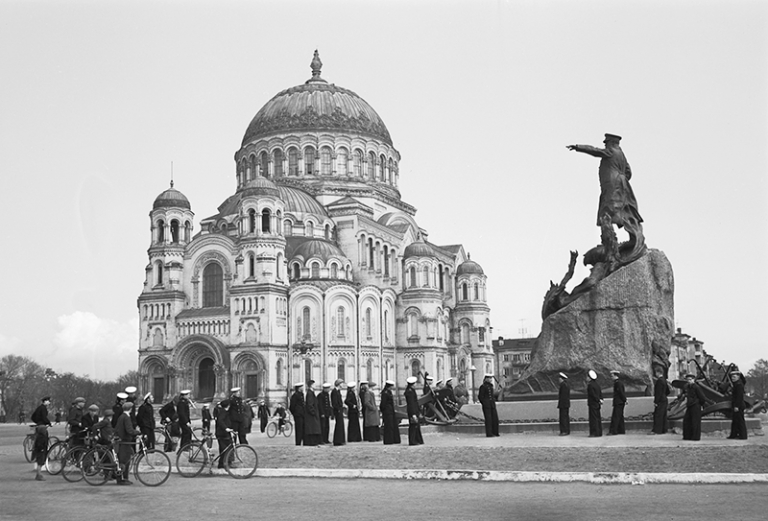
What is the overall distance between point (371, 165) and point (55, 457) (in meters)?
55.4

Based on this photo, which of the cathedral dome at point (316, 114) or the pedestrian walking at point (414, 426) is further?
the cathedral dome at point (316, 114)

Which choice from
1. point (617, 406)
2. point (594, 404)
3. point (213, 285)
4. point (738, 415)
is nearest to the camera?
point (738, 415)

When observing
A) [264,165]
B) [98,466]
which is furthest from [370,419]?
[264,165]

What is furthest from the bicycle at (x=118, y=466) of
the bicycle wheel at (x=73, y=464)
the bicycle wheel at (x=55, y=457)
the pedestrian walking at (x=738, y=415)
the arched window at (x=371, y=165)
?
Result: the arched window at (x=371, y=165)

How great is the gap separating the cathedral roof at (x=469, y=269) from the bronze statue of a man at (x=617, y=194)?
54.5 meters

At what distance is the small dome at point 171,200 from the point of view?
59719 mm

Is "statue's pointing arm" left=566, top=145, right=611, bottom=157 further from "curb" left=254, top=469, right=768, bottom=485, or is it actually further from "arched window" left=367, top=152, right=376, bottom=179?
"arched window" left=367, top=152, right=376, bottom=179

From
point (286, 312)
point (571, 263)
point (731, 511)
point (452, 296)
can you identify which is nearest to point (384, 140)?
point (452, 296)

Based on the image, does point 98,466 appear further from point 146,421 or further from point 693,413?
point 693,413

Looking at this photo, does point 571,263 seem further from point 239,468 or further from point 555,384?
point 239,468

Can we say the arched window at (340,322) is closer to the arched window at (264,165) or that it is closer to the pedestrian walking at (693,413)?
the arched window at (264,165)

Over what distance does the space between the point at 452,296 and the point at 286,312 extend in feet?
66.9

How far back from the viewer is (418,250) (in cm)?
6775

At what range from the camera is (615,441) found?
16.1 metres
